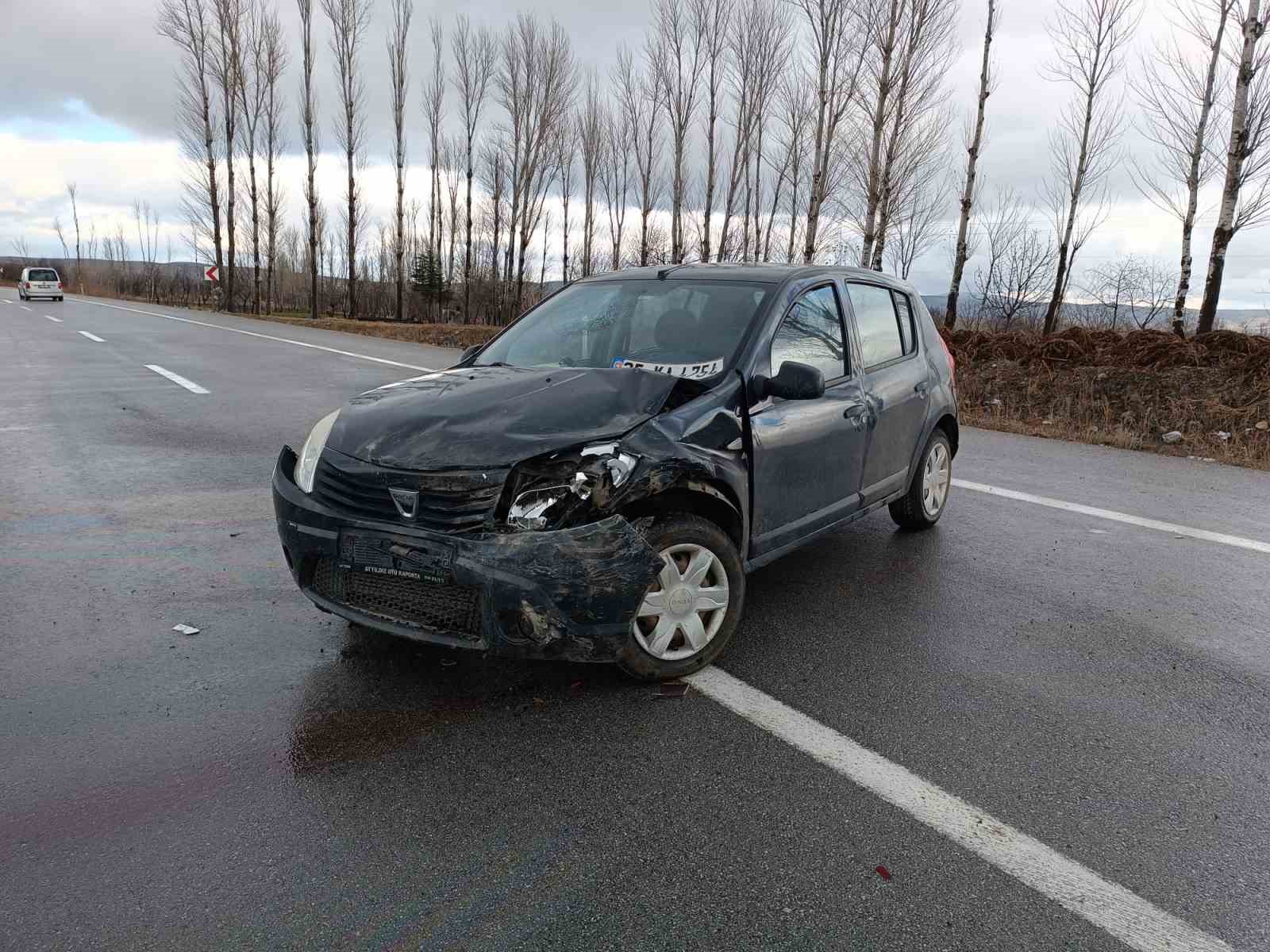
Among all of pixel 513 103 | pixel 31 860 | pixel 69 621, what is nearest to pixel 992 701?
pixel 31 860

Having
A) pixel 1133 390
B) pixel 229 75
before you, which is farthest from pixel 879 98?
pixel 229 75

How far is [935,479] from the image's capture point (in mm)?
5664

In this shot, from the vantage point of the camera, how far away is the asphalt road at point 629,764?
2135 millimetres

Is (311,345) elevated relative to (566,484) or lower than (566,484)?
lower

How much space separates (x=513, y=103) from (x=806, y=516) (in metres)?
44.9

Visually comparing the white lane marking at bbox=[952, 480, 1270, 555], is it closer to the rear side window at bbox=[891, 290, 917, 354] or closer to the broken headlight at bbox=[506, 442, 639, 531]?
the rear side window at bbox=[891, 290, 917, 354]

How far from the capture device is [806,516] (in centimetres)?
408

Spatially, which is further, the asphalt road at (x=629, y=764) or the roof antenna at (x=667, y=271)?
the roof antenna at (x=667, y=271)

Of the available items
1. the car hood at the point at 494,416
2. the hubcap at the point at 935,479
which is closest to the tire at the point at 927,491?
the hubcap at the point at 935,479

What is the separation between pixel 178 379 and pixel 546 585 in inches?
442

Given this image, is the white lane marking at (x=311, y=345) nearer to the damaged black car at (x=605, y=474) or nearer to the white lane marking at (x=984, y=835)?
the damaged black car at (x=605, y=474)

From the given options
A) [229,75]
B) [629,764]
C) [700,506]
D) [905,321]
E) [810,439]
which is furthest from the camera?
[229,75]

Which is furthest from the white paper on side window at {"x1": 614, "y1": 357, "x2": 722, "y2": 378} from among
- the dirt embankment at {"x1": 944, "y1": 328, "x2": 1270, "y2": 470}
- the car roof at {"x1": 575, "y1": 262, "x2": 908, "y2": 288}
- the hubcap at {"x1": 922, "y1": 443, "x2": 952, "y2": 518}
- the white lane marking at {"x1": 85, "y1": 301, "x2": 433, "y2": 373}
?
the dirt embankment at {"x1": 944, "y1": 328, "x2": 1270, "y2": 470}

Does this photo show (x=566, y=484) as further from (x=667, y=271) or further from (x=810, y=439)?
(x=667, y=271)
